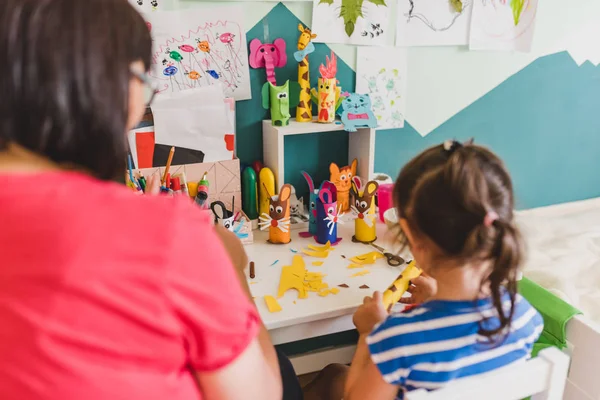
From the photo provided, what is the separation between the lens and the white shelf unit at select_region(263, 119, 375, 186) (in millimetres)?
1321

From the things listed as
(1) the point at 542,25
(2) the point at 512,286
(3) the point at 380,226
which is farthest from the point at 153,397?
(1) the point at 542,25

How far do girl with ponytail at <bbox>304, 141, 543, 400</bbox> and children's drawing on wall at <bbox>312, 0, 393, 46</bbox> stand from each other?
0.67m

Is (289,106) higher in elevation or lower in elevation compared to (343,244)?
higher

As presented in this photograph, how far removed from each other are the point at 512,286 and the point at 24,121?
689mm

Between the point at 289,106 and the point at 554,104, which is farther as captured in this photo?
the point at 554,104

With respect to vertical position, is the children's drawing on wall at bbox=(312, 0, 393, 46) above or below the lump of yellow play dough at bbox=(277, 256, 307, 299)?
above

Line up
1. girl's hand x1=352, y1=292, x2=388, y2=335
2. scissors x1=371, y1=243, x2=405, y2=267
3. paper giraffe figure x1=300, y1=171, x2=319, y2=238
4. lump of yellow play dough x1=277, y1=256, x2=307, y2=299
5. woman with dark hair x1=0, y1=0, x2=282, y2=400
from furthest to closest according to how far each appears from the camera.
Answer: paper giraffe figure x1=300, y1=171, x2=319, y2=238 → scissors x1=371, y1=243, x2=405, y2=267 → lump of yellow play dough x1=277, y1=256, x2=307, y2=299 → girl's hand x1=352, y1=292, x2=388, y2=335 → woman with dark hair x1=0, y1=0, x2=282, y2=400

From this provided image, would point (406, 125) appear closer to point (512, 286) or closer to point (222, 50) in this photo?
point (222, 50)

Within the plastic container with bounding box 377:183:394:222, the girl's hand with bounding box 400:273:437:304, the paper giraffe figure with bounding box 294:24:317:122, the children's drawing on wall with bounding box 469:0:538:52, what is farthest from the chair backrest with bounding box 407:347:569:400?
the children's drawing on wall with bounding box 469:0:538:52

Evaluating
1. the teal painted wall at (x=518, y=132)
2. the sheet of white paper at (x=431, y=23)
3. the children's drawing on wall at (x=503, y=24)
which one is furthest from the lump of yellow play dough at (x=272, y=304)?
the children's drawing on wall at (x=503, y=24)

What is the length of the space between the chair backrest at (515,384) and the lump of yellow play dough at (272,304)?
38 centimetres

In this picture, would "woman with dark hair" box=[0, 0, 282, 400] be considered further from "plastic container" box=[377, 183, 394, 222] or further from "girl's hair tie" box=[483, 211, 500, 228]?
"plastic container" box=[377, 183, 394, 222]

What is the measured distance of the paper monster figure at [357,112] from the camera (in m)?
1.37

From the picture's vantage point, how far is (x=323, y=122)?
1362 millimetres
